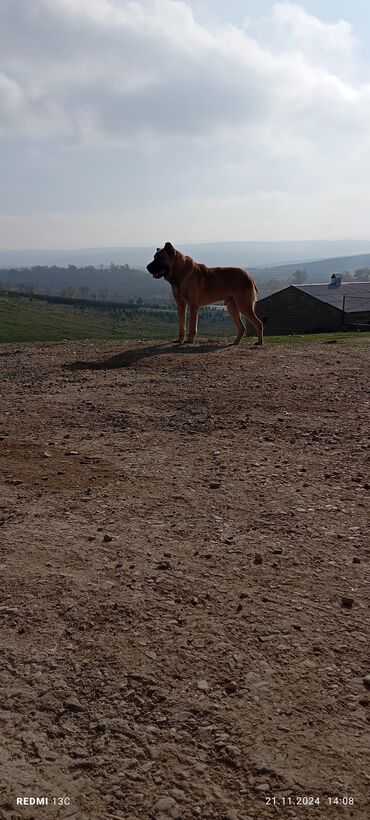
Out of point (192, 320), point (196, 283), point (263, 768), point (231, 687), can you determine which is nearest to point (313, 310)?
point (192, 320)

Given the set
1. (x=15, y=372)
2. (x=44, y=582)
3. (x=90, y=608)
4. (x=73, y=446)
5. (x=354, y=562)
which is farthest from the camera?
(x=15, y=372)

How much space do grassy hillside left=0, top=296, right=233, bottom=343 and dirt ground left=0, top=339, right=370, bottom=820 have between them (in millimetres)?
63408

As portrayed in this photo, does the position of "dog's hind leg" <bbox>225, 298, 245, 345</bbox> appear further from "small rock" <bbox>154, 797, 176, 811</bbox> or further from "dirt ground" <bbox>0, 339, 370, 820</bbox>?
"small rock" <bbox>154, 797, 176, 811</bbox>

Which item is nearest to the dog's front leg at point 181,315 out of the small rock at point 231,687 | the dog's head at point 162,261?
the dog's head at point 162,261

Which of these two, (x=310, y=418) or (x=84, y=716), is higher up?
(x=310, y=418)

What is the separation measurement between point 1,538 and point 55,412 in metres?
3.23

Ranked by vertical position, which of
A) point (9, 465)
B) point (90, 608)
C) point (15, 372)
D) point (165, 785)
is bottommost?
point (165, 785)

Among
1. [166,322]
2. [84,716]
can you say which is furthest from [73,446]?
[166,322]

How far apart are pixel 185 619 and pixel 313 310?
30376mm

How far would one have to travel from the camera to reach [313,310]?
1259 inches

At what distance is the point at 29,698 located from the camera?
2.53m

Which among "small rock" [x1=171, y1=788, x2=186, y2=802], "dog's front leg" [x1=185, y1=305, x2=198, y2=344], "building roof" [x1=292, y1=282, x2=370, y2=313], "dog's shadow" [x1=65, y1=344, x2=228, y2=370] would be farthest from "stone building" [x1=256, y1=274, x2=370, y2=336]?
"small rock" [x1=171, y1=788, x2=186, y2=802]

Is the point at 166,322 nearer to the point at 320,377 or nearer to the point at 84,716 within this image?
the point at 320,377

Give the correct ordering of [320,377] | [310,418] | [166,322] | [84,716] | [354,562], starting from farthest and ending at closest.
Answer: [166,322]
[320,377]
[310,418]
[354,562]
[84,716]
